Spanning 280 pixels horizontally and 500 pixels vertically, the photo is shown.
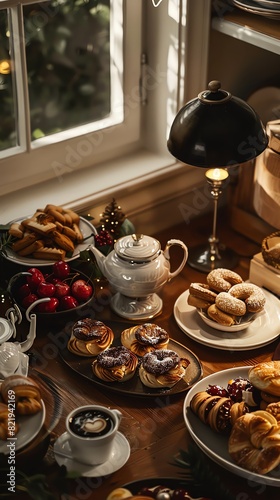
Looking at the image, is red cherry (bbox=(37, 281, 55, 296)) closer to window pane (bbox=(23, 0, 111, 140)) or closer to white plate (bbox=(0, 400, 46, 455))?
white plate (bbox=(0, 400, 46, 455))

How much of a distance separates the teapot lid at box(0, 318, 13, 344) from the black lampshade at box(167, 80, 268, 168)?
46 cm

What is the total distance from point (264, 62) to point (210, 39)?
7.3 inches

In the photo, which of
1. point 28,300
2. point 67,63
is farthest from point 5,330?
point 67,63

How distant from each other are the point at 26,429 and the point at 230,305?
0.50 m

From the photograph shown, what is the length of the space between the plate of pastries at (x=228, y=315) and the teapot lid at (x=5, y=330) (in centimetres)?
35

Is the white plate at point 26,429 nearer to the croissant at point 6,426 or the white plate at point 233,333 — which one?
the croissant at point 6,426

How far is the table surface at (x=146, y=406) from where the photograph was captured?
1.30 meters

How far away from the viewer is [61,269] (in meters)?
1.63

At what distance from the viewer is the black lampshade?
152 centimetres

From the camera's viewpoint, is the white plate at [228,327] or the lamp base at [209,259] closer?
the white plate at [228,327]

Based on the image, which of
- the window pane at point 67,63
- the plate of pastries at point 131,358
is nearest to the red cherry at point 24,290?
the plate of pastries at point 131,358

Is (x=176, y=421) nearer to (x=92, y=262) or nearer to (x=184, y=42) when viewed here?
(x=92, y=262)

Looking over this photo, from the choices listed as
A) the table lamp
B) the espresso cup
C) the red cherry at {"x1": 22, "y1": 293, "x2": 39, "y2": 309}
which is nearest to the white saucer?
the espresso cup

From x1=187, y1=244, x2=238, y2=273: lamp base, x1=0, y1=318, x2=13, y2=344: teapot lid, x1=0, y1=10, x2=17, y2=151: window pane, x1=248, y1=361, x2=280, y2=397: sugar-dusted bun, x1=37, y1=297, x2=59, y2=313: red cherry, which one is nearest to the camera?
x1=248, y1=361, x2=280, y2=397: sugar-dusted bun
